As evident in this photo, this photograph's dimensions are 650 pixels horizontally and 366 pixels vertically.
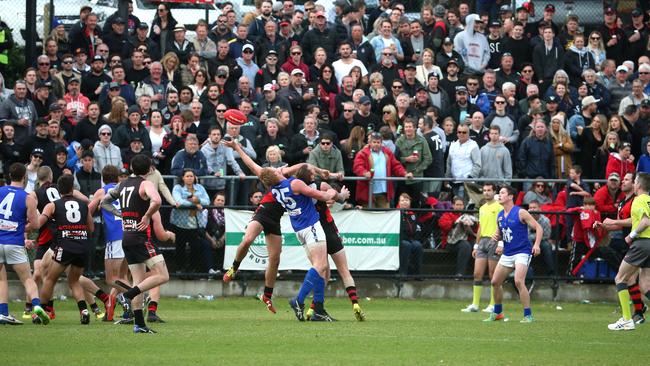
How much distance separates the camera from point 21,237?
15.8m

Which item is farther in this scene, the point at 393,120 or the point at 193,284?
the point at 393,120

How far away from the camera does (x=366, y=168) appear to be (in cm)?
2195

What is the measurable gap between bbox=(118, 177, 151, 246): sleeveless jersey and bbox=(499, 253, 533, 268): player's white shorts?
5728 mm

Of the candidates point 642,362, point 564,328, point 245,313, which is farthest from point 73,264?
point 642,362

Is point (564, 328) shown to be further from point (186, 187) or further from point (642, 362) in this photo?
point (186, 187)

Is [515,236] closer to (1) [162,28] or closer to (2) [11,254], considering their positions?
(2) [11,254]

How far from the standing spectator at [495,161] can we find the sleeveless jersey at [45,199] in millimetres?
8757

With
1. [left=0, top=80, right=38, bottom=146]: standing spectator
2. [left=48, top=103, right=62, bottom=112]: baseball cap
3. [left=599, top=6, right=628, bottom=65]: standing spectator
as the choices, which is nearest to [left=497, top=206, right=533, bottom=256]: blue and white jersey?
[left=48, top=103, right=62, bottom=112]: baseball cap

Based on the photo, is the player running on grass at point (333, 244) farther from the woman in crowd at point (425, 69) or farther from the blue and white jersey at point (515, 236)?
the woman in crowd at point (425, 69)

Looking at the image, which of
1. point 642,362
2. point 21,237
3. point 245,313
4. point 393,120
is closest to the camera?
point 642,362

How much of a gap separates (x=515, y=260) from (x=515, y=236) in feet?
1.18

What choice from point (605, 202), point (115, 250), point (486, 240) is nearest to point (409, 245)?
point (486, 240)

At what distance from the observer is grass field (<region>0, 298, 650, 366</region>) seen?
1201 cm

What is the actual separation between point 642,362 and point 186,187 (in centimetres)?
1091
